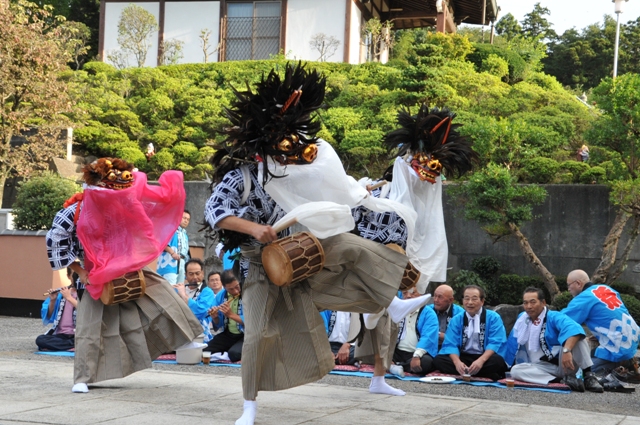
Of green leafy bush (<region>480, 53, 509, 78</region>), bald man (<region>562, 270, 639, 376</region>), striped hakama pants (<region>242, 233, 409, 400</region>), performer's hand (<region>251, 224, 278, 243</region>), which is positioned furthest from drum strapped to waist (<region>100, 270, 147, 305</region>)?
green leafy bush (<region>480, 53, 509, 78</region>)

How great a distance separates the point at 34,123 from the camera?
60.4 ft

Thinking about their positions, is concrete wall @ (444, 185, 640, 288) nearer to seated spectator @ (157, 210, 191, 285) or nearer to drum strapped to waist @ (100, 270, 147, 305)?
seated spectator @ (157, 210, 191, 285)

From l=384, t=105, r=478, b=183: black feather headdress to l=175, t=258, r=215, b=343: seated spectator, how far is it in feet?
11.6

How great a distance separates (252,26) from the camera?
2484 cm

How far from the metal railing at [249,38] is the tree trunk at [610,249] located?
46.9 feet

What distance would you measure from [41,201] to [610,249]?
358 inches

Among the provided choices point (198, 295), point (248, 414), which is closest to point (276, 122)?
point (248, 414)

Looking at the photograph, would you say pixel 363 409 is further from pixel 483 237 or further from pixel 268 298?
pixel 483 237

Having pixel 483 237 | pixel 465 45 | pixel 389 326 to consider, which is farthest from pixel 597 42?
pixel 389 326

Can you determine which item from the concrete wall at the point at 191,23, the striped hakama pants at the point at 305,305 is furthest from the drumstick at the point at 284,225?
the concrete wall at the point at 191,23

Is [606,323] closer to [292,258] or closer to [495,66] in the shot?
[292,258]

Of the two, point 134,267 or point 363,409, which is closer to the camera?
point 363,409

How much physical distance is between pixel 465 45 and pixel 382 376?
16610 millimetres

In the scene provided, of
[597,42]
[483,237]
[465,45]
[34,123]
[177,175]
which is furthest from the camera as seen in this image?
[597,42]
